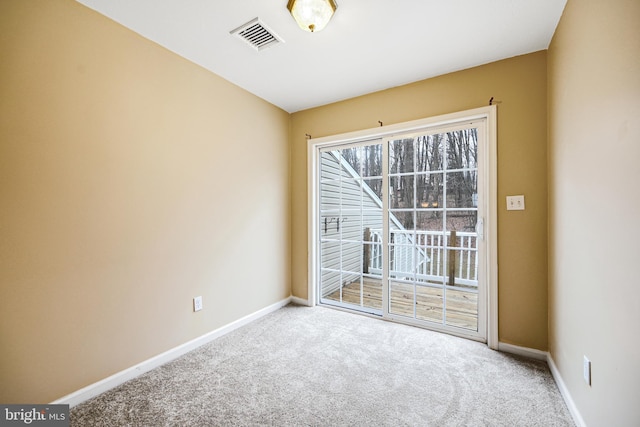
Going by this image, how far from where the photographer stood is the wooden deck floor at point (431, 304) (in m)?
2.66

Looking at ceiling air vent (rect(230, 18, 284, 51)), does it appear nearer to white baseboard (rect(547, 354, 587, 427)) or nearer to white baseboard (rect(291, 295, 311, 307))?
white baseboard (rect(291, 295, 311, 307))

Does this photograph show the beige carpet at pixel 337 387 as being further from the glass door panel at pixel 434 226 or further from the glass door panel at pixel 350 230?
the glass door panel at pixel 350 230

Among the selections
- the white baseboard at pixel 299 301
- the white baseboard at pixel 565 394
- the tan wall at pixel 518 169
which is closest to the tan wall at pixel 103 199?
the white baseboard at pixel 299 301

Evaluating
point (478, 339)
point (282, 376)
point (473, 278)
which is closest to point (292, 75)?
→ point (282, 376)

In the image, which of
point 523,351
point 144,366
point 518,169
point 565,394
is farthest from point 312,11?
point 523,351

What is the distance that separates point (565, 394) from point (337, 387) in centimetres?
142

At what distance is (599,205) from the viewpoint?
125 cm

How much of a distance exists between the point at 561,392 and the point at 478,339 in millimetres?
706

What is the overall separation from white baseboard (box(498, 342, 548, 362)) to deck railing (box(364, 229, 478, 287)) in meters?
0.63

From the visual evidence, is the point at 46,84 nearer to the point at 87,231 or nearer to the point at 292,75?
the point at 87,231

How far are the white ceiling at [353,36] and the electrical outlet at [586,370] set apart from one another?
82.9 inches

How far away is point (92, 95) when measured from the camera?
1718mm

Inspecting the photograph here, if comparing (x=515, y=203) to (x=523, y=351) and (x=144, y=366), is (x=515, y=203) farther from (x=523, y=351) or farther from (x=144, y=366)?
(x=144, y=366)

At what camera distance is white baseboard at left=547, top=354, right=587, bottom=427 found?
1.42 meters
